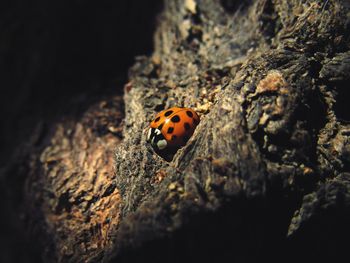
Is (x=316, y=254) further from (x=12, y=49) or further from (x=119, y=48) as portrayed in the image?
(x=12, y=49)

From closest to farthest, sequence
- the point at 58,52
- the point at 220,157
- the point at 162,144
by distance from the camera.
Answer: the point at 220,157
the point at 162,144
the point at 58,52

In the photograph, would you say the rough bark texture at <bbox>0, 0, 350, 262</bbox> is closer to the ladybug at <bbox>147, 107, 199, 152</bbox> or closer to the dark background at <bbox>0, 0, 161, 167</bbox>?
the ladybug at <bbox>147, 107, 199, 152</bbox>

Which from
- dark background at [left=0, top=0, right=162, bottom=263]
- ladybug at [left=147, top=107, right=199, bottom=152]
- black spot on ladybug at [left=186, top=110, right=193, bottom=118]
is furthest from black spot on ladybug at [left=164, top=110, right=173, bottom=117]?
dark background at [left=0, top=0, right=162, bottom=263]

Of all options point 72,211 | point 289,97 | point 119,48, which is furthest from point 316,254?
point 119,48

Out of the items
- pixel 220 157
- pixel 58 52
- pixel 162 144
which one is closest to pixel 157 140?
pixel 162 144

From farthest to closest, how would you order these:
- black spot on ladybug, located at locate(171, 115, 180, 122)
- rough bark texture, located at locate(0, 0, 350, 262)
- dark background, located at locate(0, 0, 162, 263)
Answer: dark background, located at locate(0, 0, 162, 263) → black spot on ladybug, located at locate(171, 115, 180, 122) → rough bark texture, located at locate(0, 0, 350, 262)

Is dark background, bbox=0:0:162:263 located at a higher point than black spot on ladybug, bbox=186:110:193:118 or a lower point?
higher

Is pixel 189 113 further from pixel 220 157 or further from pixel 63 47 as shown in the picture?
pixel 63 47
